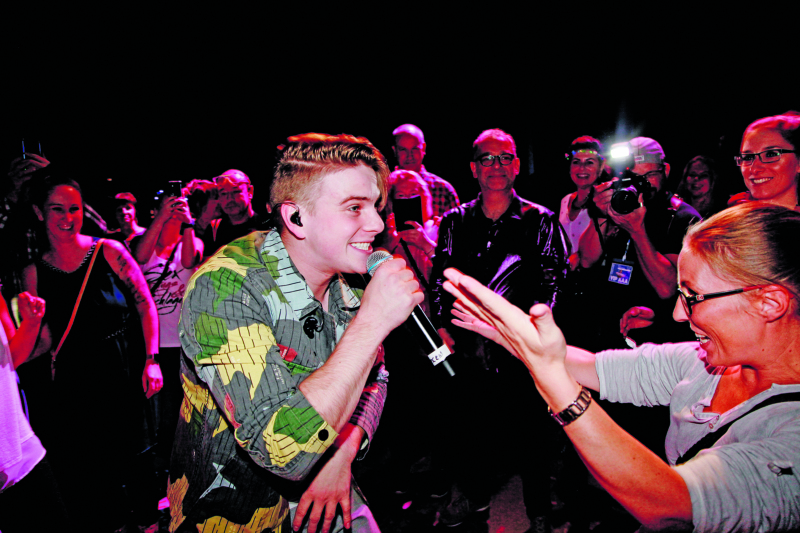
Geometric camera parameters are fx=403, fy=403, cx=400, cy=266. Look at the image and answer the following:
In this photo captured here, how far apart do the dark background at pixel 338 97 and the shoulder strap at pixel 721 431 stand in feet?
15.7

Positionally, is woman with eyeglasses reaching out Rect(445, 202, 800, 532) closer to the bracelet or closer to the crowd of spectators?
the bracelet

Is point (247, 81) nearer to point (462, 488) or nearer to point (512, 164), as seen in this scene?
point (512, 164)

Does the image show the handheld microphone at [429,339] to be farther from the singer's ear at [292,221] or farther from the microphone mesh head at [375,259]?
the singer's ear at [292,221]

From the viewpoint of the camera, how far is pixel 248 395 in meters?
1.09

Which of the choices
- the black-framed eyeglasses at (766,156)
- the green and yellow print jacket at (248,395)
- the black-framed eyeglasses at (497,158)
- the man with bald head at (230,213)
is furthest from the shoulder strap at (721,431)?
the man with bald head at (230,213)

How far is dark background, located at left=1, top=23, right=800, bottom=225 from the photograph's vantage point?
4984 millimetres

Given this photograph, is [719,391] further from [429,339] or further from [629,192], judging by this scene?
[629,192]

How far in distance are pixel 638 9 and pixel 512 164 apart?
364 cm

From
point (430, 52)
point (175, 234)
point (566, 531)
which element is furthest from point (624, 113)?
point (175, 234)

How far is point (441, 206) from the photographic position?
460 cm

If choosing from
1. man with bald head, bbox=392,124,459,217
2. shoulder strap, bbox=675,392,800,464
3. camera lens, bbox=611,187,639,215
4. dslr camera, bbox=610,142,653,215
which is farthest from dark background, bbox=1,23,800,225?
shoulder strap, bbox=675,392,800,464

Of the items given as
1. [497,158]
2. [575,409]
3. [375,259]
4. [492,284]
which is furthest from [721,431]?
[497,158]

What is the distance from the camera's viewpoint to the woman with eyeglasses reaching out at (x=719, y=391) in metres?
0.98

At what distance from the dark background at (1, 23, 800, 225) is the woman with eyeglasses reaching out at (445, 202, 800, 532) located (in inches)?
182
